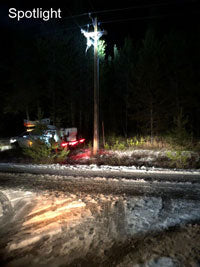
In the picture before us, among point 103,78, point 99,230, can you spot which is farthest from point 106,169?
point 103,78

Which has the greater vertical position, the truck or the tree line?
the tree line

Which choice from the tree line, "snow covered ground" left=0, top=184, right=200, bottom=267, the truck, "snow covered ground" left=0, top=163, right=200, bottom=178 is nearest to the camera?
"snow covered ground" left=0, top=184, right=200, bottom=267

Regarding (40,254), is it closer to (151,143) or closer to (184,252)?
(184,252)

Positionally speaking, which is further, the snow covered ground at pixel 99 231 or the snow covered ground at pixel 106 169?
the snow covered ground at pixel 106 169

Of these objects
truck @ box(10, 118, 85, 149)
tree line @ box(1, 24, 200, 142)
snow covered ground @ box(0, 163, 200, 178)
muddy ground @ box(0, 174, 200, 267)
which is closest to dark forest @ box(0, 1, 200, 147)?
tree line @ box(1, 24, 200, 142)

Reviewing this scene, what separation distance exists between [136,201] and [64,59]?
21.8 m

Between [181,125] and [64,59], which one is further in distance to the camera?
[64,59]

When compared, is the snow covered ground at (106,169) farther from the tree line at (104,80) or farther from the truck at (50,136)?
the tree line at (104,80)

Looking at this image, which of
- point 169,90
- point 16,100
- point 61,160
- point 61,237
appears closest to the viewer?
point 61,237

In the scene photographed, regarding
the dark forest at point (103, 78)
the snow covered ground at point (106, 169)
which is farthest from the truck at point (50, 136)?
the dark forest at point (103, 78)

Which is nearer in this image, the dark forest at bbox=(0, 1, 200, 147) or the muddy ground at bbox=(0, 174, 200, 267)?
the muddy ground at bbox=(0, 174, 200, 267)

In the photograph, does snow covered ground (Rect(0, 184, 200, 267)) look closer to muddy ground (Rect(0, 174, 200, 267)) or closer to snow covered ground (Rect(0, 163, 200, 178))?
muddy ground (Rect(0, 174, 200, 267))

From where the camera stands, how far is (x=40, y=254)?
3.56 metres

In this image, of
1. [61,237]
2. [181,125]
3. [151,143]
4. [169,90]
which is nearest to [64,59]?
[169,90]
